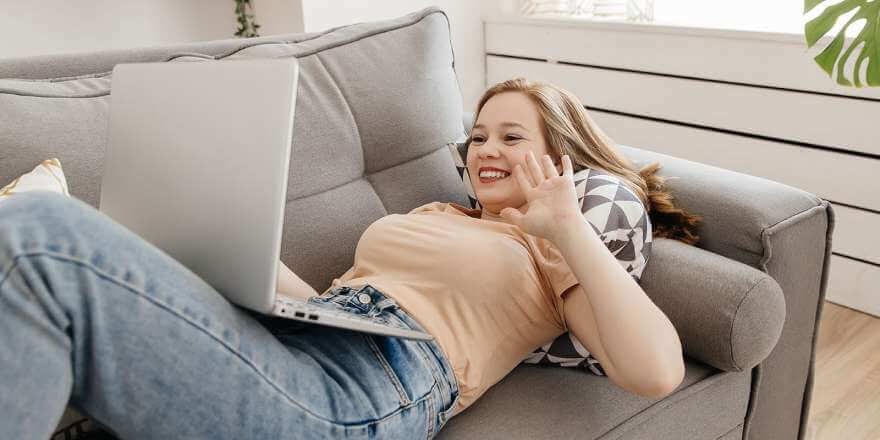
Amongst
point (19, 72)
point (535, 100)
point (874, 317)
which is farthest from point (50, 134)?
point (874, 317)

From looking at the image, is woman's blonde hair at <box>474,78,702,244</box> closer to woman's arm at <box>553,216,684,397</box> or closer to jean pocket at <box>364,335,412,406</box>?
woman's arm at <box>553,216,684,397</box>

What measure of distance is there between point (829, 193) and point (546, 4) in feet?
4.42

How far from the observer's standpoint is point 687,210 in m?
1.43

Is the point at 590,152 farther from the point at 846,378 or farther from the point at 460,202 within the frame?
the point at 846,378

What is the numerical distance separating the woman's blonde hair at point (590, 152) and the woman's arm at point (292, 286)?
50 centimetres

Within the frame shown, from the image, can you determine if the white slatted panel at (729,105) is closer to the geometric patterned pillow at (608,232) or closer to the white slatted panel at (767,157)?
the white slatted panel at (767,157)

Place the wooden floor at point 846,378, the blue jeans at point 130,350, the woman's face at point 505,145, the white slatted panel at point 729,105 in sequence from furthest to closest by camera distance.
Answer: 1. the white slatted panel at point 729,105
2. the wooden floor at point 846,378
3. the woman's face at point 505,145
4. the blue jeans at point 130,350

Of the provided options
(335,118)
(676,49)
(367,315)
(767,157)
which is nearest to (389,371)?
(367,315)

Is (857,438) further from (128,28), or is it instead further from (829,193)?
(128,28)

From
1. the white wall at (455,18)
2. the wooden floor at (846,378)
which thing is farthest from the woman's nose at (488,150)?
the white wall at (455,18)

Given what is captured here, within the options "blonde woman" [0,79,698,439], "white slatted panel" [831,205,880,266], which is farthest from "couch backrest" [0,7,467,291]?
"white slatted panel" [831,205,880,266]

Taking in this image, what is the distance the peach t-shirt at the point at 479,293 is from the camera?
113 cm

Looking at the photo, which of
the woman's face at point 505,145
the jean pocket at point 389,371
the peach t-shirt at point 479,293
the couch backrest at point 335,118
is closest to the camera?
the jean pocket at point 389,371

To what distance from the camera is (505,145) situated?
1.37 meters
